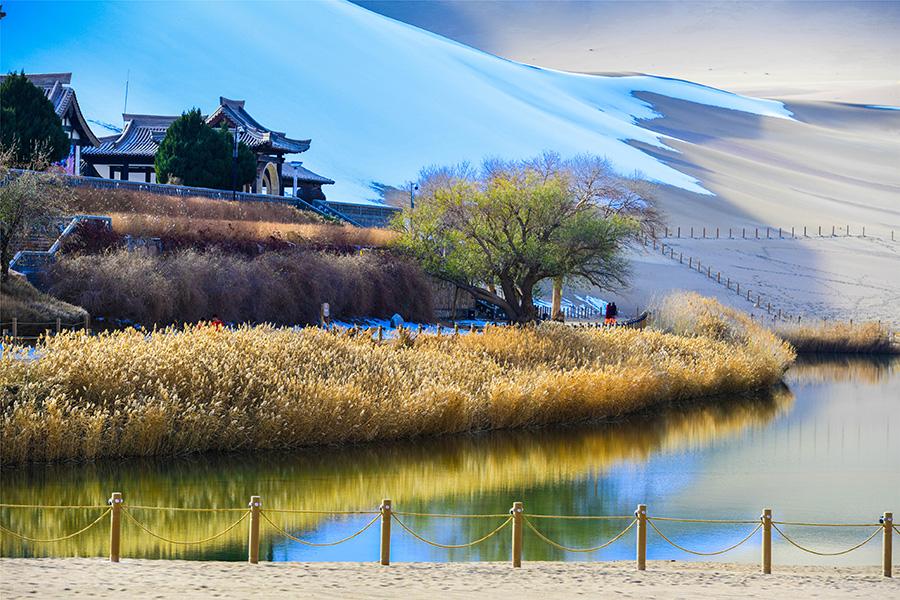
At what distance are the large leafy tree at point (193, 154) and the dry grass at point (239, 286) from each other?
10633 mm

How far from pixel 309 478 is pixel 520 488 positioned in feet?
10.6

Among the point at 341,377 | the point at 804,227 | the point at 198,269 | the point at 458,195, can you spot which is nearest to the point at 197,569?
the point at 341,377

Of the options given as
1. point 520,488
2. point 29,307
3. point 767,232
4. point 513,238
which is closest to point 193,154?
point 513,238

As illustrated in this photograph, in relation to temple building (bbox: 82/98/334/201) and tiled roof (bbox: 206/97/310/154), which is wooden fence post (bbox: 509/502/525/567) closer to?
temple building (bbox: 82/98/334/201)

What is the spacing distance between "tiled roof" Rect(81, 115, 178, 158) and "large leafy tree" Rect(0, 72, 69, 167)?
7076 millimetres

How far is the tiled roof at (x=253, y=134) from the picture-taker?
51.0 meters

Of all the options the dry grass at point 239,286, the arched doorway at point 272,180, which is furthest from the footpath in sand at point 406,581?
the arched doorway at point 272,180

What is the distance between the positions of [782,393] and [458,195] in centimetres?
1051

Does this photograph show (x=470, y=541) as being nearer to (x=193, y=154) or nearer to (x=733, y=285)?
(x=193, y=154)

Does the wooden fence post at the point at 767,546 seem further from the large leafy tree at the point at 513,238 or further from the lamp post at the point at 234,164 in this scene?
the lamp post at the point at 234,164

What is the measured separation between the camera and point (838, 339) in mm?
45594

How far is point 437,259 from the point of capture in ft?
121

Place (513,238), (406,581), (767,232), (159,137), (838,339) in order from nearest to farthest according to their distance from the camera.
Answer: (406,581) < (513,238) < (838,339) < (159,137) < (767,232)

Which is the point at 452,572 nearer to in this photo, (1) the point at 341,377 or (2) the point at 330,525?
(2) the point at 330,525
